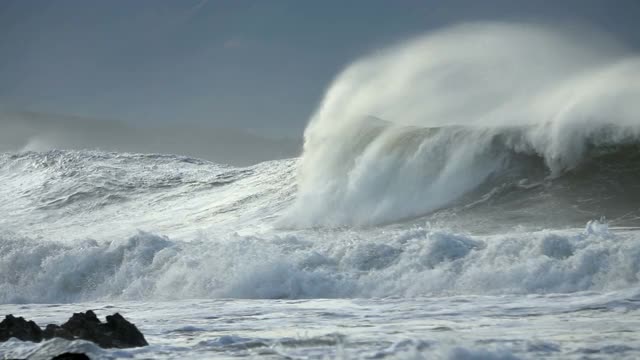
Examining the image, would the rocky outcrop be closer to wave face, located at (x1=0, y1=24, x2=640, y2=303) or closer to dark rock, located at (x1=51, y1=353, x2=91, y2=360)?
dark rock, located at (x1=51, y1=353, x2=91, y2=360)

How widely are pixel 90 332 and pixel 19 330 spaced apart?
929 millimetres

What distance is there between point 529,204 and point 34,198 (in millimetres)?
21508

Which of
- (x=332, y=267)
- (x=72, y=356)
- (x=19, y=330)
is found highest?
(x=332, y=267)

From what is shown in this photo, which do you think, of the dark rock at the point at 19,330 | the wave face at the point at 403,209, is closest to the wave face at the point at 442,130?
the wave face at the point at 403,209

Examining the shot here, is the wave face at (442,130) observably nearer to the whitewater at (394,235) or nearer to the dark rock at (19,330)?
the whitewater at (394,235)

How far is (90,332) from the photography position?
738 cm

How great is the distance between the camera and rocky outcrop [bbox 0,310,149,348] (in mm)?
7336

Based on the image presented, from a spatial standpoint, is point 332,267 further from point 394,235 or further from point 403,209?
point 403,209

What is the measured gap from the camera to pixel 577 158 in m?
18.4

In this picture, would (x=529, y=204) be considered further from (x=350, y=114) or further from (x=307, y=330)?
(x=307, y=330)

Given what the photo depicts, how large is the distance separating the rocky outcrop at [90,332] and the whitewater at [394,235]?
0.24m

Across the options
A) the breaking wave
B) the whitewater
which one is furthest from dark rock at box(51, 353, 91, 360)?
the breaking wave

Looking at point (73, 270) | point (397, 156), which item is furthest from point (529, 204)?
point (73, 270)

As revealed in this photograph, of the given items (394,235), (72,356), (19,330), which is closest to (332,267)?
(394,235)
